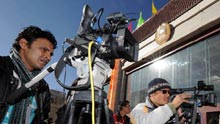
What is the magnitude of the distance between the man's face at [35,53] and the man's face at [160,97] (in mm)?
1281

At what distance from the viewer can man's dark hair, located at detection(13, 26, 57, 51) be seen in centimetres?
203

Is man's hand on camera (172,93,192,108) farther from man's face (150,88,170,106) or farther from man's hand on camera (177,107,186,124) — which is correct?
man's hand on camera (177,107,186,124)

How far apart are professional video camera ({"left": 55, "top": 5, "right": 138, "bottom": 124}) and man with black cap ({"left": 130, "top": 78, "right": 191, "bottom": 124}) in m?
1.01

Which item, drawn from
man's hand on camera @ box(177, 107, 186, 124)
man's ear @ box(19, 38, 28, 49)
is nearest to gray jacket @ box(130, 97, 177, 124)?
man's hand on camera @ box(177, 107, 186, 124)

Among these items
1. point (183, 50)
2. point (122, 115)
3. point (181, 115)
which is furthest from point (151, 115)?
point (183, 50)

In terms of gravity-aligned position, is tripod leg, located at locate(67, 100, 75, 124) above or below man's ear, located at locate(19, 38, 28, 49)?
below

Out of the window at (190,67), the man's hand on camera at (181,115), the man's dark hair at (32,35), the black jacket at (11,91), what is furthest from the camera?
the window at (190,67)

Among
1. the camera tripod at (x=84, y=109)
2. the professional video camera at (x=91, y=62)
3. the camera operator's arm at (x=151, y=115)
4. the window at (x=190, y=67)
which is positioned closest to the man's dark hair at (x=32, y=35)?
the professional video camera at (x=91, y=62)

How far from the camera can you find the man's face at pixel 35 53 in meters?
1.92

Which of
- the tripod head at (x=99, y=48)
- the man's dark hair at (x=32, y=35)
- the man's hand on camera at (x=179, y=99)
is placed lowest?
the man's hand on camera at (x=179, y=99)

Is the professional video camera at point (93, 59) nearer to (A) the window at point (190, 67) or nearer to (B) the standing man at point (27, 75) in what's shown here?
(B) the standing man at point (27, 75)

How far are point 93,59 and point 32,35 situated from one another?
96 cm

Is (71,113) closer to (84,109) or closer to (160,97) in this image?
(84,109)

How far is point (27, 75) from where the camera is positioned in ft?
5.71
